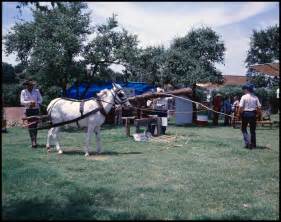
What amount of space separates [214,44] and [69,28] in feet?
37.4

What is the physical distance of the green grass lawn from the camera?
6445mm

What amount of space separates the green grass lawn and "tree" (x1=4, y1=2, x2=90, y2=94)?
10566 mm

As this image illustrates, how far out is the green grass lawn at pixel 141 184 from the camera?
21.1ft

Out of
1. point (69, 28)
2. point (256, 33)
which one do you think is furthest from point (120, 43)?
point (256, 33)

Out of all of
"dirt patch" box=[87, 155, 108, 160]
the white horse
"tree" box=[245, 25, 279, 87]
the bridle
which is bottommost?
"dirt patch" box=[87, 155, 108, 160]

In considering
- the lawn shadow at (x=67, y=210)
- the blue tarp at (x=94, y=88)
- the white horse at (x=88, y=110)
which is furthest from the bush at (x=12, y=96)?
the lawn shadow at (x=67, y=210)

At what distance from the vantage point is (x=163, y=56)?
29.7 meters

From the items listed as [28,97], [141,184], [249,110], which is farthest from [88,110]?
[249,110]

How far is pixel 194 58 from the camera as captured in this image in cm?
2958

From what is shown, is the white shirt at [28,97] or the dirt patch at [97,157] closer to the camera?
the dirt patch at [97,157]

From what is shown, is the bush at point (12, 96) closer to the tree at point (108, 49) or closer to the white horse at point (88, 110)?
the tree at point (108, 49)

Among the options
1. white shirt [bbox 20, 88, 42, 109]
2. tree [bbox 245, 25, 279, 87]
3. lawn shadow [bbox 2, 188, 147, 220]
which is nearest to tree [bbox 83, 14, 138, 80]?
white shirt [bbox 20, 88, 42, 109]

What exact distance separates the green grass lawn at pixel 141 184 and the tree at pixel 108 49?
41.4ft

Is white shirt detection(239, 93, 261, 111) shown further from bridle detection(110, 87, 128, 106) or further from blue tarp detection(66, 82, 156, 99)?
blue tarp detection(66, 82, 156, 99)
